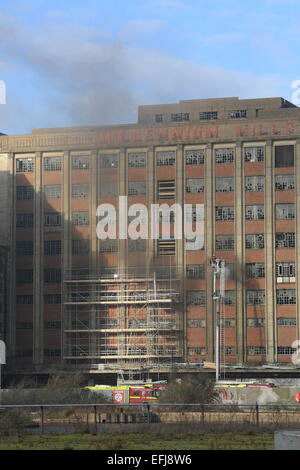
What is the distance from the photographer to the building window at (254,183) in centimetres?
13038

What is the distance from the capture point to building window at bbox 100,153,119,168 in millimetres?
134500

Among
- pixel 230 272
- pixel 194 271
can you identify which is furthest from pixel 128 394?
pixel 194 271

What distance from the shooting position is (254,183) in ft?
429

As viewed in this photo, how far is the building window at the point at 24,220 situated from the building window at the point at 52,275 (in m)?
7.06

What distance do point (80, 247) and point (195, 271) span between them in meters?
16.4

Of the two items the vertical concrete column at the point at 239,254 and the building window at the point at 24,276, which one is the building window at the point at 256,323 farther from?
the building window at the point at 24,276

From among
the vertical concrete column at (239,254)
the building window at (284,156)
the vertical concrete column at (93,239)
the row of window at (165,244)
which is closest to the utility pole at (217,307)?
the vertical concrete column at (239,254)

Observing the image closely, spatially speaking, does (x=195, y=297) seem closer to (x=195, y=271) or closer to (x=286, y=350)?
(x=195, y=271)

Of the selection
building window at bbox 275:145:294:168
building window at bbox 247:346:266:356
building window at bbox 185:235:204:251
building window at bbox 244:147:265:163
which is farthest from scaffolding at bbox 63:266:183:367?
building window at bbox 275:145:294:168

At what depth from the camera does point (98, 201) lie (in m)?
134
